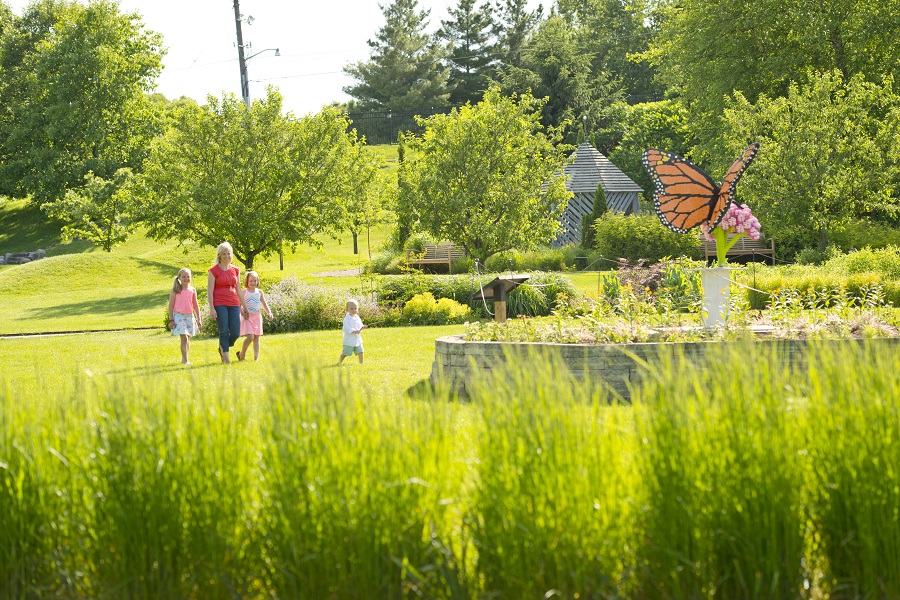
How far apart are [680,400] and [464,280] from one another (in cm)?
1573

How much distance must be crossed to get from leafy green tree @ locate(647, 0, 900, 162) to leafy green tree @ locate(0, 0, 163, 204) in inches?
957

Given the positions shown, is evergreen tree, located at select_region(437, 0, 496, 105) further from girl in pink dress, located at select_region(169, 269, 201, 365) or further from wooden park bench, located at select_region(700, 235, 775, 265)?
girl in pink dress, located at select_region(169, 269, 201, 365)

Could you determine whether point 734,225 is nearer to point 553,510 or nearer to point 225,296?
point 225,296

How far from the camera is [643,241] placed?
28.6 meters

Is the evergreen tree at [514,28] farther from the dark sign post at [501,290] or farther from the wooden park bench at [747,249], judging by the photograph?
the dark sign post at [501,290]

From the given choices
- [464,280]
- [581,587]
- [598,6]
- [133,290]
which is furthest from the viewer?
[598,6]

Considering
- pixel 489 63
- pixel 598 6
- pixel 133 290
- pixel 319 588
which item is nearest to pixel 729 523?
pixel 319 588

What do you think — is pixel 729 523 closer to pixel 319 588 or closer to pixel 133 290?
pixel 319 588

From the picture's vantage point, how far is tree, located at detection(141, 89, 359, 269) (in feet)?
80.6

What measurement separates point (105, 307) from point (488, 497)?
23.2 m

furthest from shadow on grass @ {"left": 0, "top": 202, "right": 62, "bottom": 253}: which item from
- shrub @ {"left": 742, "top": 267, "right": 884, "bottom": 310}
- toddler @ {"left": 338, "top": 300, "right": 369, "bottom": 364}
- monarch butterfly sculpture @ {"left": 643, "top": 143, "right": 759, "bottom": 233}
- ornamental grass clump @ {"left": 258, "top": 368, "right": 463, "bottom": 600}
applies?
ornamental grass clump @ {"left": 258, "top": 368, "right": 463, "bottom": 600}

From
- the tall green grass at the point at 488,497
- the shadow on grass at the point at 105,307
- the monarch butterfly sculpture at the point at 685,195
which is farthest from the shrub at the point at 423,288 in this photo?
the tall green grass at the point at 488,497

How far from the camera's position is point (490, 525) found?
3684 millimetres

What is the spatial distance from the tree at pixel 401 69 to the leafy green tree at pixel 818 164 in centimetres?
3797
